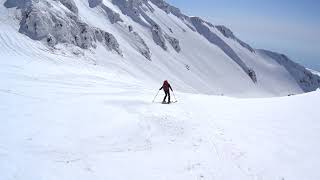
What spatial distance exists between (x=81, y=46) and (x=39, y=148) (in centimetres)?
7747

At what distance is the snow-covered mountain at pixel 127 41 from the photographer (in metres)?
78.2

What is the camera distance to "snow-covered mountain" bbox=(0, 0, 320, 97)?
78.2m

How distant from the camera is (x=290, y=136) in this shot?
1619 cm

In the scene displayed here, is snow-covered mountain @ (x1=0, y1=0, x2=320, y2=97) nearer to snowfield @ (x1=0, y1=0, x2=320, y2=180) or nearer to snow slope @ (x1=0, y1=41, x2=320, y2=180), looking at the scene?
snowfield @ (x1=0, y1=0, x2=320, y2=180)

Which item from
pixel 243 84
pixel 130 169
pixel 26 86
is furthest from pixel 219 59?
pixel 130 169

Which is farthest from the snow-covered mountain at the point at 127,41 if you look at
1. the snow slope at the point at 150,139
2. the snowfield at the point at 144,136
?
the snow slope at the point at 150,139

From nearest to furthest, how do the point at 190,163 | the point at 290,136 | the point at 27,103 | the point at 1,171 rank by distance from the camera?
1. the point at 1,171
2. the point at 190,163
3. the point at 290,136
4. the point at 27,103

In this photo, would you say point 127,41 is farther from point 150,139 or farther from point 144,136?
point 150,139

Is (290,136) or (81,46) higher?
(81,46)

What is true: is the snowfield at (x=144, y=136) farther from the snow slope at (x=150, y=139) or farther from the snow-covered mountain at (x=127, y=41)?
the snow-covered mountain at (x=127, y=41)

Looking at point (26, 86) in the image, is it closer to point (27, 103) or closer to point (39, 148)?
point (27, 103)

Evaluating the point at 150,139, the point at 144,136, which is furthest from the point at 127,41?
the point at 150,139

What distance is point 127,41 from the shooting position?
5113 inches

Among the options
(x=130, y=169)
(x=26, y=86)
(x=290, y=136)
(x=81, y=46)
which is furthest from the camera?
(x=81, y=46)
